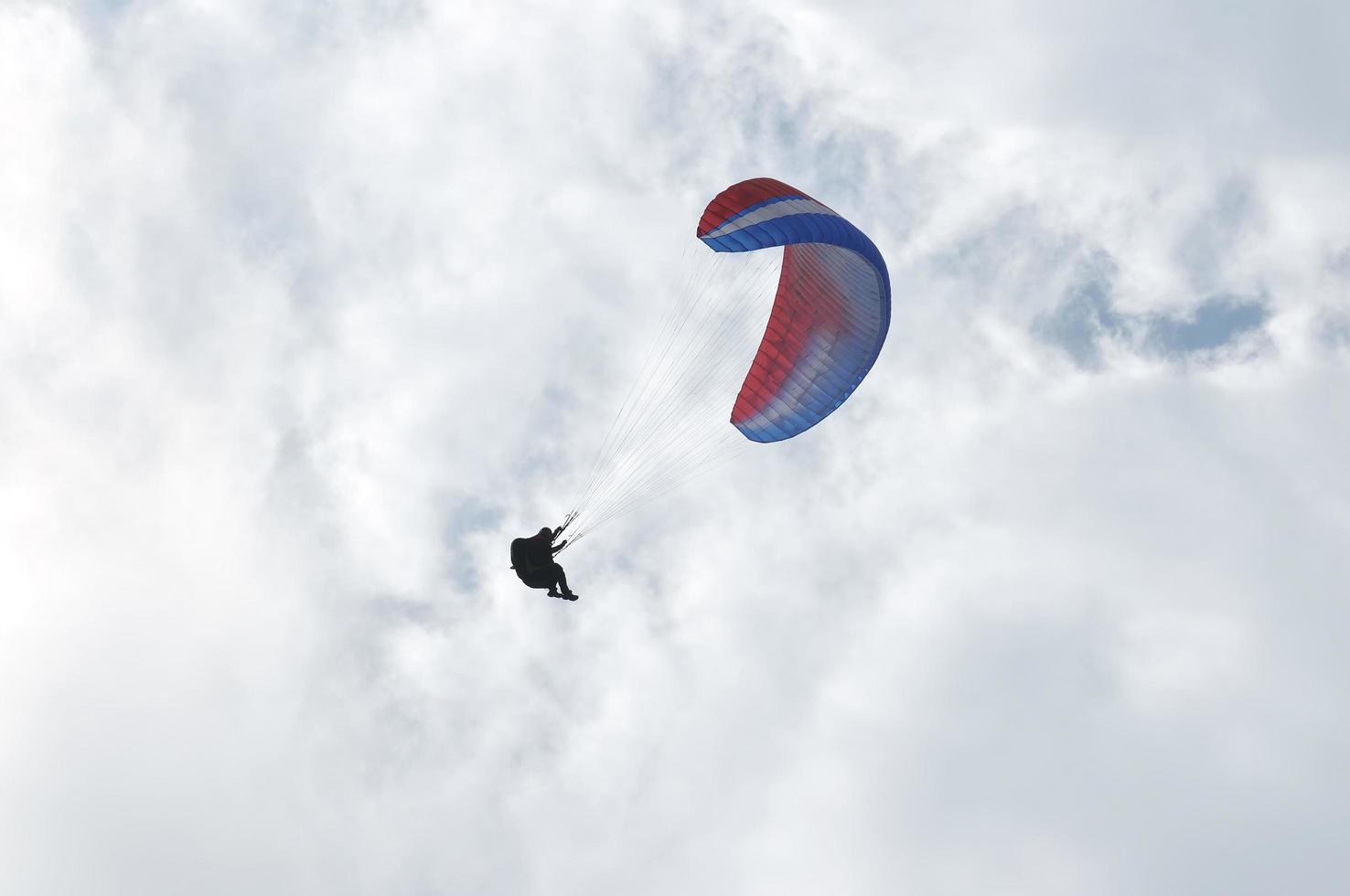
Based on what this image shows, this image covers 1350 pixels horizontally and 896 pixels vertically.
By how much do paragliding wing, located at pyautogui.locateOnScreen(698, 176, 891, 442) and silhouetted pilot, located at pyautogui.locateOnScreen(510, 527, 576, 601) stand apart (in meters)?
5.32

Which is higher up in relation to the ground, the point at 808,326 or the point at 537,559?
the point at 808,326

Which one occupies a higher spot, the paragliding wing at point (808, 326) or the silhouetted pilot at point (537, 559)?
the paragliding wing at point (808, 326)

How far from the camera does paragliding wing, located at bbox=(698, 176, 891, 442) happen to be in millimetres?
31062

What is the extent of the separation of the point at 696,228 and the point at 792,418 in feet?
17.2

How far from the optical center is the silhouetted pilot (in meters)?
31.8

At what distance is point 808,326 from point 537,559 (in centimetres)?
829

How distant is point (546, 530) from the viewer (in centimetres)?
3188

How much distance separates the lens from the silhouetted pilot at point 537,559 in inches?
1250

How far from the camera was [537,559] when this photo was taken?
31.8 metres

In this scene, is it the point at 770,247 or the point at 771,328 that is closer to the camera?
the point at 770,247

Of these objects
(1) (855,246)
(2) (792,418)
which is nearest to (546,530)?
(2) (792,418)

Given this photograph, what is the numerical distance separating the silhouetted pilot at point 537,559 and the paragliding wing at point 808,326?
5319 mm

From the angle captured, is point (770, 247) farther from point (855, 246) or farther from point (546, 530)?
point (546, 530)

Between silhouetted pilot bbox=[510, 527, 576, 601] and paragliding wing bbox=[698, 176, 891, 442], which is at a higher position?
paragliding wing bbox=[698, 176, 891, 442]
